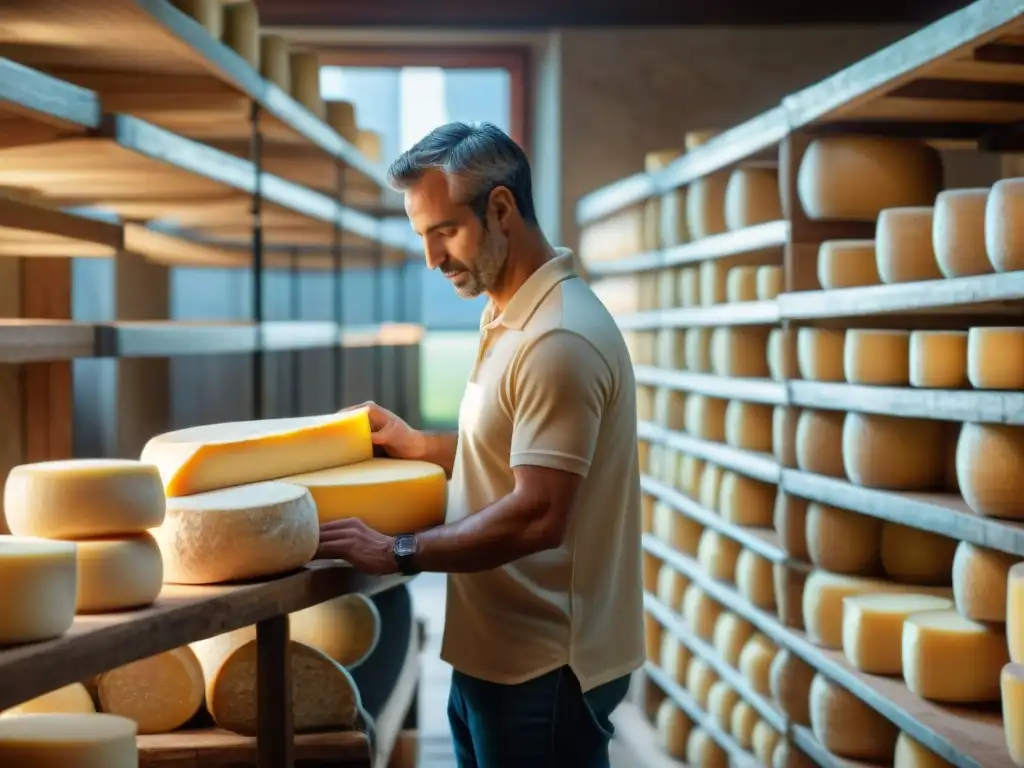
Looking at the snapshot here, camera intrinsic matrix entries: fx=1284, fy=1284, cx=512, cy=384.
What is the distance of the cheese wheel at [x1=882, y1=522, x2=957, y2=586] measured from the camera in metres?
2.93

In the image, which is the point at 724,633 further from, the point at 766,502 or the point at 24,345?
the point at 24,345

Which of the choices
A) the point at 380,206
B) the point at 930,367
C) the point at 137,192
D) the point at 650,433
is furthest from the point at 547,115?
the point at 930,367

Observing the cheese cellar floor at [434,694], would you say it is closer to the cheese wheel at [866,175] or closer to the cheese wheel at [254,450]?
the cheese wheel at [866,175]

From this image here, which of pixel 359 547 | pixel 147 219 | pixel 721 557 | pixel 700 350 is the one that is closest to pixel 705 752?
pixel 721 557

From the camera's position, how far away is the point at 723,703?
155 inches

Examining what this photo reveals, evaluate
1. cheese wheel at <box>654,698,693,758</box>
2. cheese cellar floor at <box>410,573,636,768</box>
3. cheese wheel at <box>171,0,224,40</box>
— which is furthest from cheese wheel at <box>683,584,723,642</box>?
cheese wheel at <box>171,0,224,40</box>

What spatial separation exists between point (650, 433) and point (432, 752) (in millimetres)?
1427

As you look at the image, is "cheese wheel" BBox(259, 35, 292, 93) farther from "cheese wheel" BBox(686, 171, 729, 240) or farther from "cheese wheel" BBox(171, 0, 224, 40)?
"cheese wheel" BBox(686, 171, 729, 240)

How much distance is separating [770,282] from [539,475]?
1.86 m

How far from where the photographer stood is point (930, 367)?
252 centimetres

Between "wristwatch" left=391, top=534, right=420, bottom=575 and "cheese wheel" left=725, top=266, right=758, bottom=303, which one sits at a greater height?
"cheese wheel" left=725, top=266, right=758, bottom=303

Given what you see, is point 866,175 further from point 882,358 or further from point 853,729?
point 853,729

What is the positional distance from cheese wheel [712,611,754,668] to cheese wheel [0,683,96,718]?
2.34 meters

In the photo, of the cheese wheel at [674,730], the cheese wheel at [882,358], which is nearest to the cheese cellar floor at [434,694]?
the cheese wheel at [674,730]
